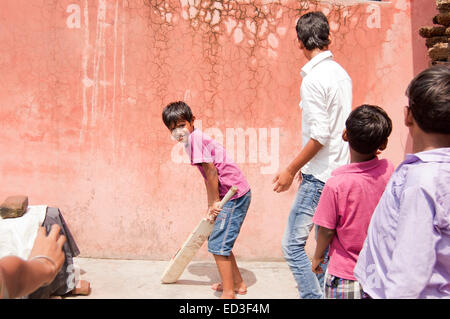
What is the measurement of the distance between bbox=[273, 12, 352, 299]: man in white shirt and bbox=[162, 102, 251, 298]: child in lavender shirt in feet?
2.49

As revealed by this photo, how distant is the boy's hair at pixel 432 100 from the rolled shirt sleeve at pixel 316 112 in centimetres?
102

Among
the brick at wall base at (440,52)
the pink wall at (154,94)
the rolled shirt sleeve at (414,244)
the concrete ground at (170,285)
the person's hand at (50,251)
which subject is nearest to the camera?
the rolled shirt sleeve at (414,244)

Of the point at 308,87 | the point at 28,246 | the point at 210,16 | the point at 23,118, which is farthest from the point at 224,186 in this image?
the point at 23,118

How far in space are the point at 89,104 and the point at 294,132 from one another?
1.93m

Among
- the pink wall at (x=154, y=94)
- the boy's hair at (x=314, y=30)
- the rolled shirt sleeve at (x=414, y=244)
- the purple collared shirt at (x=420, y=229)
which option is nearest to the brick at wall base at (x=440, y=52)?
the pink wall at (x=154, y=94)

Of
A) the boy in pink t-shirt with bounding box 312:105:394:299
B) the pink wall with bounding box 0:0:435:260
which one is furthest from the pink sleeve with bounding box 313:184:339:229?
the pink wall with bounding box 0:0:435:260

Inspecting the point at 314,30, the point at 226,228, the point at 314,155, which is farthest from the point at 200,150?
the point at 314,30

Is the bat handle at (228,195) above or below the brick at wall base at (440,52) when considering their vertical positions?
below

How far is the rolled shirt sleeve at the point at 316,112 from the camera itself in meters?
2.41

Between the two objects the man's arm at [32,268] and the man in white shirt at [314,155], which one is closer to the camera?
the man's arm at [32,268]

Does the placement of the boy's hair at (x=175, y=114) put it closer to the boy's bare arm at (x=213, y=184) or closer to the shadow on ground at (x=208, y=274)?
the boy's bare arm at (x=213, y=184)

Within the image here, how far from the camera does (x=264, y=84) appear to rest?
13.5ft

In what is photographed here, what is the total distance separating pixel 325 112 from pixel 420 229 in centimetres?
129

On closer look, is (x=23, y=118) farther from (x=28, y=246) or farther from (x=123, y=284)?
(x=123, y=284)
